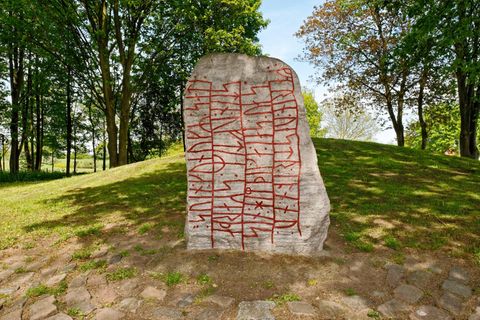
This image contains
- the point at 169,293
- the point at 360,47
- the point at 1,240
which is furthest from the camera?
the point at 360,47

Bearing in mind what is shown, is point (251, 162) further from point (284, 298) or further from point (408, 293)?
point (408, 293)

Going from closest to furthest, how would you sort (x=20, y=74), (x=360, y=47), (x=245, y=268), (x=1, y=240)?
(x=245, y=268)
(x=1, y=240)
(x=360, y=47)
(x=20, y=74)

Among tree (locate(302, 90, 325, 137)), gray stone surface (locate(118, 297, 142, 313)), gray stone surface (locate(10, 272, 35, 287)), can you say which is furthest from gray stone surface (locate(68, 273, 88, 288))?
tree (locate(302, 90, 325, 137))

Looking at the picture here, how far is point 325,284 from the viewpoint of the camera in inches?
170

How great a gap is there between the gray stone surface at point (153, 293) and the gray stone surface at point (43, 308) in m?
1.02

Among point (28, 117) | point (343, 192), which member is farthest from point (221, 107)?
point (28, 117)

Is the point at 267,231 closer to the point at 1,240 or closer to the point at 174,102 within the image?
the point at 1,240

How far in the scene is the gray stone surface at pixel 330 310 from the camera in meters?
3.68

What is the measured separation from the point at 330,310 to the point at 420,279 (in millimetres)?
1531

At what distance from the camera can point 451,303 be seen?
394cm

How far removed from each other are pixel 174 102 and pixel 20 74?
10220 mm

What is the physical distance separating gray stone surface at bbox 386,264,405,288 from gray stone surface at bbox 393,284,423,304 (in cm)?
10

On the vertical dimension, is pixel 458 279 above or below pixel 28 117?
below

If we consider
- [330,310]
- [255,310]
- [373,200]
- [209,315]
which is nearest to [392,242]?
[330,310]
